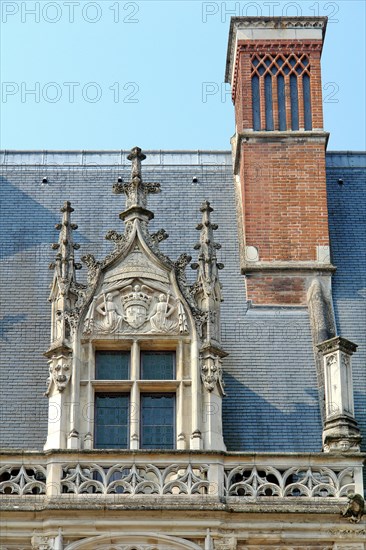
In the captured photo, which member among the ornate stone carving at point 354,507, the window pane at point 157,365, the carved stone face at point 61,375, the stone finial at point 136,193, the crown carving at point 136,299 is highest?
the stone finial at point 136,193

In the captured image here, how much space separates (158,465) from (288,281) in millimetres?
5341

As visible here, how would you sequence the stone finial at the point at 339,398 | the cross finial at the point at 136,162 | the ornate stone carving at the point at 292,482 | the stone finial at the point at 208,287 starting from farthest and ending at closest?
the cross finial at the point at 136,162
the stone finial at the point at 208,287
the stone finial at the point at 339,398
the ornate stone carving at the point at 292,482

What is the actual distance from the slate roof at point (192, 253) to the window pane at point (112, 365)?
1050 mm

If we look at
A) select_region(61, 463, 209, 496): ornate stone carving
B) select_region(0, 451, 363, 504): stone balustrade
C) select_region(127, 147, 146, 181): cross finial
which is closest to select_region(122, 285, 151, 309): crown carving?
select_region(127, 147, 146, 181): cross finial

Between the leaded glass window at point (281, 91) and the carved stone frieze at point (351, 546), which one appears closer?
the carved stone frieze at point (351, 546)

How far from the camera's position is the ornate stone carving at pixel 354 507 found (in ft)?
66.7

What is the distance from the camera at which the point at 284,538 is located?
66.6ft

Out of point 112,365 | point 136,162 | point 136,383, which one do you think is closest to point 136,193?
point 136,162

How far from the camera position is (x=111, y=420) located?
2172 cm

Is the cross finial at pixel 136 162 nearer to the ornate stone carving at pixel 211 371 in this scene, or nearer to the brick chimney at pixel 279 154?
the brick chimney at pixel 279 154

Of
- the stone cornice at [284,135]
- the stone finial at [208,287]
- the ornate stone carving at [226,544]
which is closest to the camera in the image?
the ornate stone carving at [226,544]

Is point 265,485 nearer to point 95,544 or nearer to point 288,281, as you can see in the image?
point 95,544

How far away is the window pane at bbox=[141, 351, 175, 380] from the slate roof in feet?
3.55

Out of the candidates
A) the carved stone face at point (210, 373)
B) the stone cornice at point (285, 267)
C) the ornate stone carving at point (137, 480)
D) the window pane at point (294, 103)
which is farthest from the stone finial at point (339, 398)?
the window pane at point (294, 103)
